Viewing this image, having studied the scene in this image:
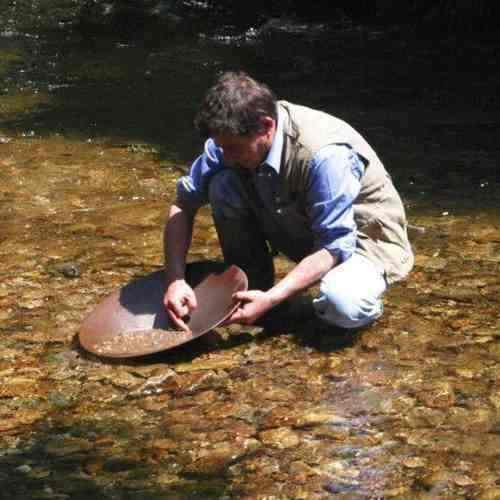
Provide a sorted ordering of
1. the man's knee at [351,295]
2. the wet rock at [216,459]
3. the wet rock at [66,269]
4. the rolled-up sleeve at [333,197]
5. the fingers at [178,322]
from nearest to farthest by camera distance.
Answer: the wet rock at [216,459] → the rolled-up sleeve at [333,197] → the man's knee at [351,295] → the fingers at [178,322] → the wet rock at [66,269]

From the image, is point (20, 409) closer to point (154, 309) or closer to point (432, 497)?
point (154, 309)

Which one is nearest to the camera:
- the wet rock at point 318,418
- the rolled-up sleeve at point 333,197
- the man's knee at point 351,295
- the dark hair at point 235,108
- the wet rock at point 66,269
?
the wet rock at point 318,418

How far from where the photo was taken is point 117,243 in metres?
6.03

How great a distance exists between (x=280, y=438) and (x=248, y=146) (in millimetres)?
1049

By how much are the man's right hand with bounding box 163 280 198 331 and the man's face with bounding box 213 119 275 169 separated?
0.58 meters

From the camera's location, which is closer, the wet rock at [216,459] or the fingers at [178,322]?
the wet rock at [216,459]

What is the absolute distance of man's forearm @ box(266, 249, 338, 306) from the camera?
4418 millimetres

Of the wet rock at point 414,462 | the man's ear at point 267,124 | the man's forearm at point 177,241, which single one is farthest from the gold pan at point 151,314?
the wet rock at point 414,462

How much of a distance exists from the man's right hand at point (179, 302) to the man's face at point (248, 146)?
0.58 m

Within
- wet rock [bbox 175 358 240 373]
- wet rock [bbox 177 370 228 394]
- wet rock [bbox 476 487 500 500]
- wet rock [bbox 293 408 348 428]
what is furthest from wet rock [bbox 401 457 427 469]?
wet rock [bbox 175 358 240 373]

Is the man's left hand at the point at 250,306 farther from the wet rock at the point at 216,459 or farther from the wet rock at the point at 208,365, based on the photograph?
the wet rock at the point at 216,459

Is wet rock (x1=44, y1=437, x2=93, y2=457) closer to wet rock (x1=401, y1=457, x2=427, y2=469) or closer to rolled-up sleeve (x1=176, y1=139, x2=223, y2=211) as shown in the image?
wet rock (x1=401, y1=457, x2=427, y2=469)

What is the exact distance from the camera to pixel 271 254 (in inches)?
198

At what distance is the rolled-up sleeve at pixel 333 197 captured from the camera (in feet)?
14.4
